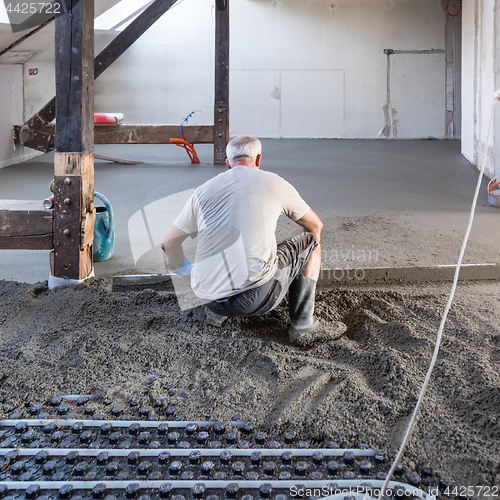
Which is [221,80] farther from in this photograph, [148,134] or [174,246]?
[174,246]

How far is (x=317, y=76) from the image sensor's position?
12828mm

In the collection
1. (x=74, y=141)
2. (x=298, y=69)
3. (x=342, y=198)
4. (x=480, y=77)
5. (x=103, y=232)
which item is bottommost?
(x=103, y=232)

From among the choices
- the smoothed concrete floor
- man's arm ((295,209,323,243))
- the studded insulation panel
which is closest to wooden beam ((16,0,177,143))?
the smoothed concrete floor

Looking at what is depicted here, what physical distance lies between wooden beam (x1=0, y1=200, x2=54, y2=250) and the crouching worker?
1033mm

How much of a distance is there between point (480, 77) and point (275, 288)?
6.78 m

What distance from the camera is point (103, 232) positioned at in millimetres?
4219

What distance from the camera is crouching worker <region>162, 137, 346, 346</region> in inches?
102

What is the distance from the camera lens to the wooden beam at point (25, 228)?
133 inches

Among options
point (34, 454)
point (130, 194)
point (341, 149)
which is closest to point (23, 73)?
point (130, 194)

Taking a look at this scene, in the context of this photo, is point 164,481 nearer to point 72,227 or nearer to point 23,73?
point 72,227

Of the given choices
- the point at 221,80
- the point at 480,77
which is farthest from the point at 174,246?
the point at 480,77

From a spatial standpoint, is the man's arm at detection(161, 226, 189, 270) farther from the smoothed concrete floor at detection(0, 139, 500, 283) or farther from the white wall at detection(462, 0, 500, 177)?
the white wall at detection(462, 0, 500, 177)

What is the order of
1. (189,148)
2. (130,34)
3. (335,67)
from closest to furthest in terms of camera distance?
1. (130,34)
2. (189,148)
3. (335,67)

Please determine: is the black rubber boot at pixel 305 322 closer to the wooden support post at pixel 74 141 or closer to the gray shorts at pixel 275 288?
the gray shorts at pixel 275 288
